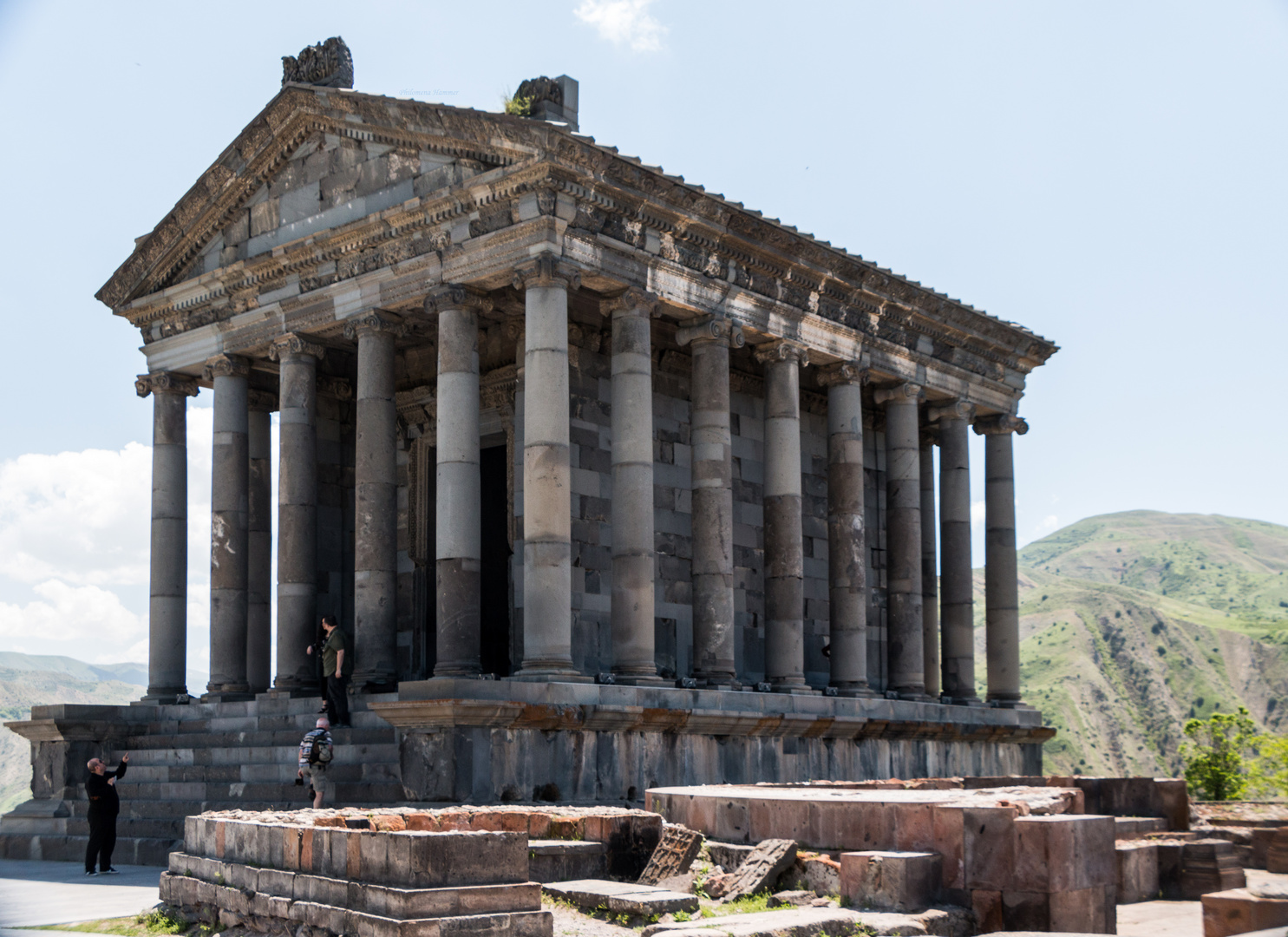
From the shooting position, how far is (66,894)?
15.3 m

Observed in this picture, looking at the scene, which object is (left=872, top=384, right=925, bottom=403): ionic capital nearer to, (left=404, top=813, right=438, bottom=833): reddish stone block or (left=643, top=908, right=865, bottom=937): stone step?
(left=404, top=813, right=438, bottom=833): reddish stone block

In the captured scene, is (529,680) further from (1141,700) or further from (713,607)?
(1141,700)

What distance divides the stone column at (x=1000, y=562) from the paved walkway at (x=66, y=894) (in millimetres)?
18332

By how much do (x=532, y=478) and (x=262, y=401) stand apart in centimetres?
902

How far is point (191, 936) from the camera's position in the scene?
11664 millimetres

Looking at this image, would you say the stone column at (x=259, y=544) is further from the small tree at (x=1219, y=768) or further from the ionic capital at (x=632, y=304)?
the small tree at (x=1219, y=768)

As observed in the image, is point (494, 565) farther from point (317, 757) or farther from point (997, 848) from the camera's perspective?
point (997, 848)

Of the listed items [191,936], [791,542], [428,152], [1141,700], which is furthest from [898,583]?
[1141,700]

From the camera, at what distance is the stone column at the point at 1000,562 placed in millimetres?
30000

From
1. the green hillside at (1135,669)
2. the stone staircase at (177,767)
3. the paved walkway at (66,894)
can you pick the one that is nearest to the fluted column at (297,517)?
the stone staircase at (177,767)

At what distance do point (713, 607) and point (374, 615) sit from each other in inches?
209

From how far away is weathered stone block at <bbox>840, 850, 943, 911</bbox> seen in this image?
10359mm

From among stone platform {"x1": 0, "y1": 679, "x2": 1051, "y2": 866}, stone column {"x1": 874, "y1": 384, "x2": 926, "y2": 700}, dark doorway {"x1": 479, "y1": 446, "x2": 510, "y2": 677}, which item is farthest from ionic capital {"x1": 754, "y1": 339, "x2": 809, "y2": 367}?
stone platform {"x1": 0, "y1": 679, "x2": 1051, "y2": 866}

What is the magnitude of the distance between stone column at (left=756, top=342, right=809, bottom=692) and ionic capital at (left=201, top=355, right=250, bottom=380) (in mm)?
9111
